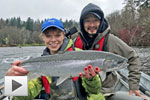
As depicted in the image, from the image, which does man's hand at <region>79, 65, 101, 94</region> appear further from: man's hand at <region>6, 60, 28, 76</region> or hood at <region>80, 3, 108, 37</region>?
hood at <region>80, 3, 108, 37</region>

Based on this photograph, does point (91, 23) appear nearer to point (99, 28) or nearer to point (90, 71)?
point (99, 28)

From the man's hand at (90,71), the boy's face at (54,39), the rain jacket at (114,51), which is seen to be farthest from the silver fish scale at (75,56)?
the rain jacket at (114,51)

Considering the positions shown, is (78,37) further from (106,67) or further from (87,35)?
(106,67)

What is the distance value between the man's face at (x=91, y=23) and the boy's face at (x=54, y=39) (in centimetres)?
92

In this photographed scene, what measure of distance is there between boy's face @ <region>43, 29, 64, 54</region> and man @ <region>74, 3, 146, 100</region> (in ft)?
3.11

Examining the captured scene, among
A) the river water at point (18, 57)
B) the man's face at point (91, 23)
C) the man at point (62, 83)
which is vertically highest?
the man's face at point (91, 23)

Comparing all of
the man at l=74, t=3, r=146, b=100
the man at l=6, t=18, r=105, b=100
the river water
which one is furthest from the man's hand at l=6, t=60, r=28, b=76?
the river water

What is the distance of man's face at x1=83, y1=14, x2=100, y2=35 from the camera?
3508 mm

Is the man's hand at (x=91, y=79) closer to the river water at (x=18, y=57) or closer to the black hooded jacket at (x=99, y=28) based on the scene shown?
the black hooded jacket at (x=99, y=28)

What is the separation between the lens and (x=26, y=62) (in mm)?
2393

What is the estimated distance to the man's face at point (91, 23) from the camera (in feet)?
11.5

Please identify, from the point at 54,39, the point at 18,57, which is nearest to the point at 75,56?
the point at 54,39

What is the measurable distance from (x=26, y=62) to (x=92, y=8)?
1.96 meters

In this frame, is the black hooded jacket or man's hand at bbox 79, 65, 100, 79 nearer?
man's hand at bbox 79, 65, 100, 79
